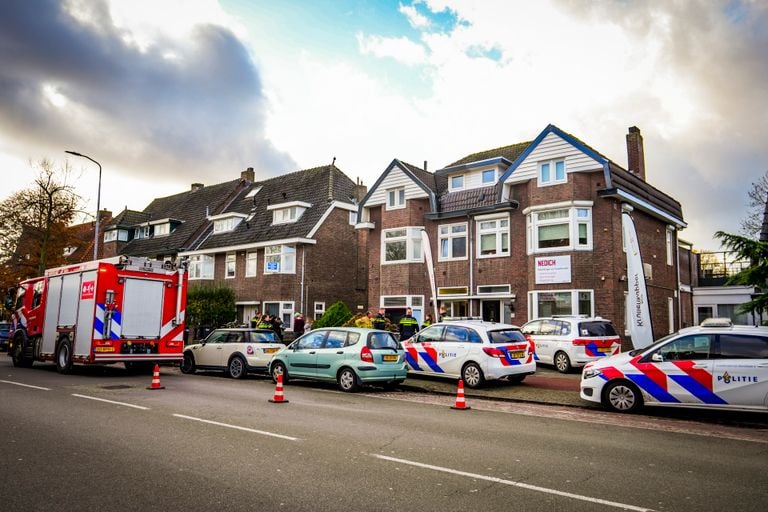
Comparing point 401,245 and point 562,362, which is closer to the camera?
point 562,362

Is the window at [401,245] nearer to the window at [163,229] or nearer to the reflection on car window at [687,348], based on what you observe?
the reflection on car window at [687,348]

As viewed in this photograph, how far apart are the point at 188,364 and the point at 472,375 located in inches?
373

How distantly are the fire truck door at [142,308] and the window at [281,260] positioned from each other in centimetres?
1586

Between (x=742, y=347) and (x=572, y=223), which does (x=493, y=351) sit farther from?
(x=572, y=223)

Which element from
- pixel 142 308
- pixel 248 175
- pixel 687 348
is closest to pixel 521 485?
pixel 687 348

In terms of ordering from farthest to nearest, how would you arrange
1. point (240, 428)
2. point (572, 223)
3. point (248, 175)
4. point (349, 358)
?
point (248, 175)
point (572, 223)
point (349, 358)
point (240, 428)

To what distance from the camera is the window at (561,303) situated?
21828 mm

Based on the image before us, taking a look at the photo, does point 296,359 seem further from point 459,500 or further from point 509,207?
point 509,207

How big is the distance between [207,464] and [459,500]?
2.92m

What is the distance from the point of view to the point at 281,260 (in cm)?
3297

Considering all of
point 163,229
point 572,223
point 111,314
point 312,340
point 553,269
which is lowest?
point 312,340

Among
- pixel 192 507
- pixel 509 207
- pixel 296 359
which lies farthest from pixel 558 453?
pixel 509 207

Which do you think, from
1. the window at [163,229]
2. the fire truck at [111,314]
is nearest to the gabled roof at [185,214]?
the window at [163,229]

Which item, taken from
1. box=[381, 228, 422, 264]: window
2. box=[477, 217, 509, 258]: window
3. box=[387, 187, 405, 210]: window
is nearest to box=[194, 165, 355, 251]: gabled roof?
box=[381, 228, 422, 264]: window
